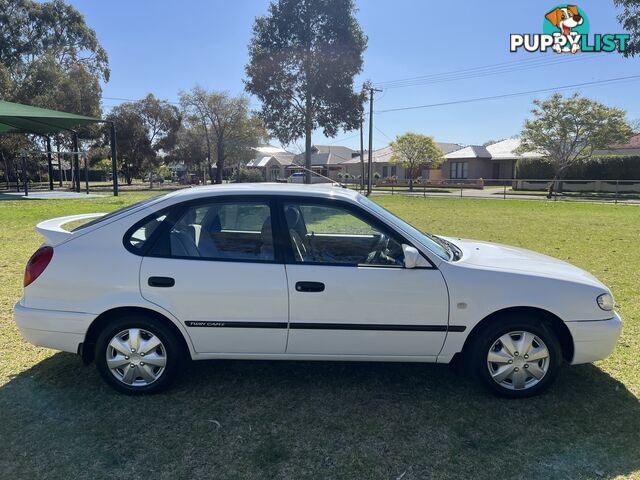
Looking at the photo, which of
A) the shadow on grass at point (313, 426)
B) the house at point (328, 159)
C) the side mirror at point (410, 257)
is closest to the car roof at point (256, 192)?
the side mirror at point (410, 257)

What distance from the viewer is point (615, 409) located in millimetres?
3432

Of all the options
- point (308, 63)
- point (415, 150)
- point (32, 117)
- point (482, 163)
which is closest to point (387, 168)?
point (482, 163)

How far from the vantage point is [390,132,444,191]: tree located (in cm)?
4550

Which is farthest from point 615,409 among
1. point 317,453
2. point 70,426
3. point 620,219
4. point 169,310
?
point 620,219

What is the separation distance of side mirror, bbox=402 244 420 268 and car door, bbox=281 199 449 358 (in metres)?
0.06

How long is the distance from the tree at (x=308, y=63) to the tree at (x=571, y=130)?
636 inches

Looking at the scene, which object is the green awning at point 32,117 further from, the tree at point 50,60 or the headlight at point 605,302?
the headlight at point 605,302

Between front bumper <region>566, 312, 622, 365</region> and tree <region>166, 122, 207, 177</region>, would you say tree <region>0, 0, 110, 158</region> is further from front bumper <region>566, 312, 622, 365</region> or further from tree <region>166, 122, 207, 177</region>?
front bumper <region>566, 312, 622, 365</region>

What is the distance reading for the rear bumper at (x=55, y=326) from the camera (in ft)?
11.3

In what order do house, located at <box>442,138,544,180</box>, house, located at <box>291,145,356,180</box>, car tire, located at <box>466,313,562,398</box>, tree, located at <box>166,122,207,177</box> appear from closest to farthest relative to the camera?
car tire, located at <box>466,313,562,398</box>
house, located at <box>442,138,544,180</box>
tree, located at <box>166,122,207,177</box>
house, located at <box>291,145,356,180</box>

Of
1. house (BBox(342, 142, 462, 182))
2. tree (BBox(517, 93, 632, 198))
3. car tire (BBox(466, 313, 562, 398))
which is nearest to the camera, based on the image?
car tire (BBox(466, 313, 562, 398))

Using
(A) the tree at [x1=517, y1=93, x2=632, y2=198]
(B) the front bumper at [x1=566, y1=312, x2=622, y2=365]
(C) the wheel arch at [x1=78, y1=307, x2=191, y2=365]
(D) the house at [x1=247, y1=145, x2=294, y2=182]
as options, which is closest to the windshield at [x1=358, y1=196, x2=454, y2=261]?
(B) the front bumper at [x1=566, y1=312, x2=622, y2=365]

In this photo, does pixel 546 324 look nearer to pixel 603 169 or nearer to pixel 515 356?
pixel 515 356

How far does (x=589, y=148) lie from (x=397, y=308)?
38991 mm
